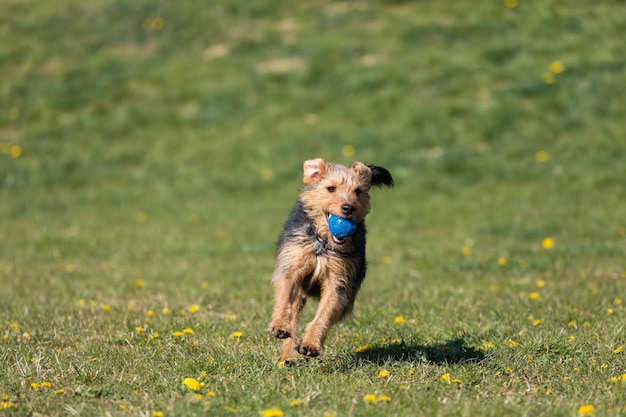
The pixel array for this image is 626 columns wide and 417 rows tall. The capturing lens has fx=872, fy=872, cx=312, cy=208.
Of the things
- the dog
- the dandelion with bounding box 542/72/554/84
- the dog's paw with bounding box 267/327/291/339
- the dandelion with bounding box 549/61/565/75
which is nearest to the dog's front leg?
the dog

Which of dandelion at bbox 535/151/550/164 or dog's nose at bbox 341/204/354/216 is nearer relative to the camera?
dog's nose at bbox 341/204/354/216

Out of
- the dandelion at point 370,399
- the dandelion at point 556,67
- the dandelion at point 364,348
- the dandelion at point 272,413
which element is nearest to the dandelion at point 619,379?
the dandelion at point 370,399

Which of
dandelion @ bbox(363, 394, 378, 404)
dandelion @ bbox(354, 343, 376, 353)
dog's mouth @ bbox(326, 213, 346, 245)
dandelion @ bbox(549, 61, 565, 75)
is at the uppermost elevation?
dog's mouth @ bbox(326, 213, 346, 245)

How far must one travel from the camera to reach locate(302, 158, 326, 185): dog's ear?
6004mm

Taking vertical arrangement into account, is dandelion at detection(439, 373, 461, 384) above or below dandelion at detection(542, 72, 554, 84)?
above

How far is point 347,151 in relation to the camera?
15.7 m

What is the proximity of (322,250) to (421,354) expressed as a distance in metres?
0.96

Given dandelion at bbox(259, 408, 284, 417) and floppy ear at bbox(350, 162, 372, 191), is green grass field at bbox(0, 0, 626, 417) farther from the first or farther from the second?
floppy ear at bbox(350, 162, 372, 191)

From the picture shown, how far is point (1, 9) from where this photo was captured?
22.8 metres

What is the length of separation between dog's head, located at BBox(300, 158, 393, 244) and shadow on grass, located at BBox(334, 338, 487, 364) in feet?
2.72

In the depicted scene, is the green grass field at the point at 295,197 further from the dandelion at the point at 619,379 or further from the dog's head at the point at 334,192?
the dog's head at the point at 334,192

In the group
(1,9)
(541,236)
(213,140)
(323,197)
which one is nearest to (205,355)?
(323,197)

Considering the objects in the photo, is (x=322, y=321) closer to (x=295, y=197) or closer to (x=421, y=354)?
(x=421, y=354)

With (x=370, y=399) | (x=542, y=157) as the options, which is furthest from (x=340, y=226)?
(x=542, y=157)
